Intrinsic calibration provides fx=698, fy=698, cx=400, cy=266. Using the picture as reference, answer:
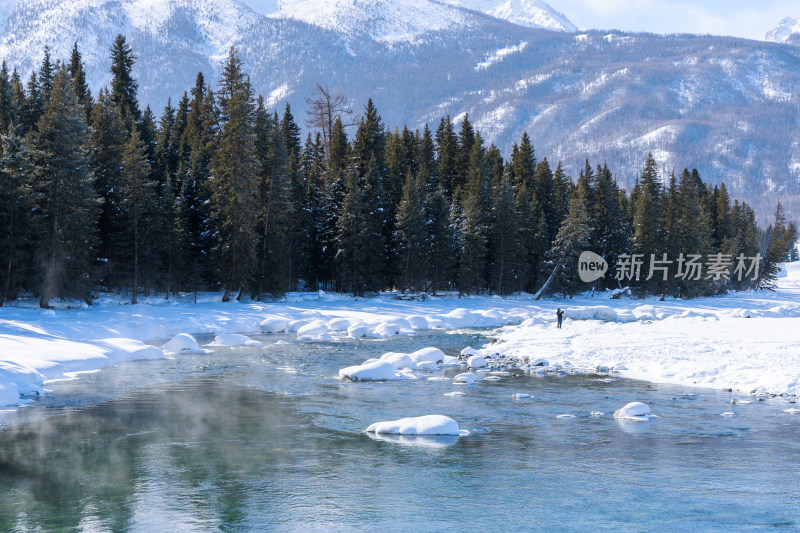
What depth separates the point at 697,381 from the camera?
2445 centimetres

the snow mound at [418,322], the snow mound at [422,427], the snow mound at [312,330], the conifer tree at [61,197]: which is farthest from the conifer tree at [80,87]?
the snow mound at [422,427]

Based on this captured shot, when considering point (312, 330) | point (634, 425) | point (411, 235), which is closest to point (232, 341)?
point (312, 330)

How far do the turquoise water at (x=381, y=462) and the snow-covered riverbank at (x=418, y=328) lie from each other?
263 cm

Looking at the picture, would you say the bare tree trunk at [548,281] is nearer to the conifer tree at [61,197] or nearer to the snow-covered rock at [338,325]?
the snow-covered rock at [338,325]

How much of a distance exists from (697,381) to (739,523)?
46.8ft

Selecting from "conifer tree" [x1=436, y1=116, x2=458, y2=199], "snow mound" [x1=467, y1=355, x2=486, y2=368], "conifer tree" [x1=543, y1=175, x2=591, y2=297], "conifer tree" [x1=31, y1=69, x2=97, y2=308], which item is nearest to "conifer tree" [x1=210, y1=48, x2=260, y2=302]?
"conifer tree" [x1=31, y1=69, x2=97, y2=308]

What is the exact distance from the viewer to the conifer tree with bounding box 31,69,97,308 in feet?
128

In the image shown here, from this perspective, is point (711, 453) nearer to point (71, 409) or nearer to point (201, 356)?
point (71, 409)

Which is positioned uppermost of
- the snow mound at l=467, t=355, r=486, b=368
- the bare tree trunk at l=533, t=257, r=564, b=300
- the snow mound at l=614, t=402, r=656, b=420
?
the bare tree trunk at l=533, t=257, r=564, b=300

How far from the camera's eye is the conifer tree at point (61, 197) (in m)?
39.0

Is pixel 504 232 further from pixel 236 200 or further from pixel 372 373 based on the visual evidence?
pixel 372 373

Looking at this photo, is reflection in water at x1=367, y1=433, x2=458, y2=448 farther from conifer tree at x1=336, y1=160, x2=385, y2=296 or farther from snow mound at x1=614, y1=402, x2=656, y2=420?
conifer tree at x1=336, y1=160, x2=385, y2=296

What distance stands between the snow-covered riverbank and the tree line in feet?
10.8

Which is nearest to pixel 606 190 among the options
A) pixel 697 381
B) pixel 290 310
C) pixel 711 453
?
pixel 290 310
